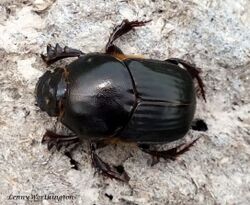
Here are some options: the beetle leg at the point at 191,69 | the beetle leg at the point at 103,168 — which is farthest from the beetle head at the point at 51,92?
the beetle leg at the point at 191,69

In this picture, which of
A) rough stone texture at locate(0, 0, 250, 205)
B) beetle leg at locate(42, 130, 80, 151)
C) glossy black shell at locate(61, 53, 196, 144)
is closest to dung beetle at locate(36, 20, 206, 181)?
glossy black shell at locate(61, 53, 196, 144)

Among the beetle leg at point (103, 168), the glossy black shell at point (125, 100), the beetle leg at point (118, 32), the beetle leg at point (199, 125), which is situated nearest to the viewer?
the glossy black shell at point (125, 100)

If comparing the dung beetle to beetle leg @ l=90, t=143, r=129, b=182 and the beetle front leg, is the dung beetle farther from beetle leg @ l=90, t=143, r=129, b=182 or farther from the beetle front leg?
the beetle front leg

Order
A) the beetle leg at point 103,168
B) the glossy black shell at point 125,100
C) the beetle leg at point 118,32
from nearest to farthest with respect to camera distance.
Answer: the glossy black shell at point 125,100 < the beetle leg at point 103,168 < the beetle leg at point 118,32

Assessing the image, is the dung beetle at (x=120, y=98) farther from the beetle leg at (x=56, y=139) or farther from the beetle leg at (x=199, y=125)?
the beetle leg at (x=199, y=125)

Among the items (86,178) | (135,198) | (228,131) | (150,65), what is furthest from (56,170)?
(228,131)

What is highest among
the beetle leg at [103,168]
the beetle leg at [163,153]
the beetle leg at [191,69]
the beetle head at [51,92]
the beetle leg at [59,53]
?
the beetle leg at [191,69]

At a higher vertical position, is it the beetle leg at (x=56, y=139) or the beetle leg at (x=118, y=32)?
the beetle leg at (x=118, y=32)

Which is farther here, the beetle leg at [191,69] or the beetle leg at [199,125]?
the beetle leg at [199,125]

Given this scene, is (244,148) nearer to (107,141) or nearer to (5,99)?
(107,141)
